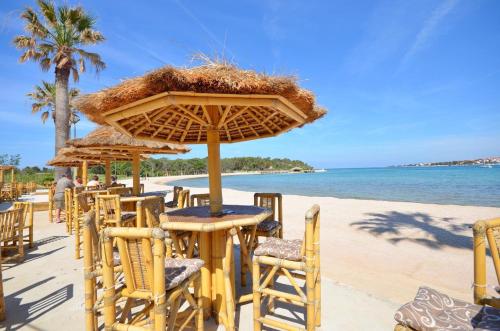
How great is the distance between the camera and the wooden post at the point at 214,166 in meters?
2.83

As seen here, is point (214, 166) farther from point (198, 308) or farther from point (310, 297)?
point (310, 297)

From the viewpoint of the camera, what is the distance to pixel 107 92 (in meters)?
2.19

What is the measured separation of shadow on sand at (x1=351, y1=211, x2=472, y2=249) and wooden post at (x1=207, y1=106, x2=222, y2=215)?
4212 millimetres

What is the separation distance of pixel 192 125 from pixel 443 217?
25.3ft

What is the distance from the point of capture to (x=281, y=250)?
7.25ft

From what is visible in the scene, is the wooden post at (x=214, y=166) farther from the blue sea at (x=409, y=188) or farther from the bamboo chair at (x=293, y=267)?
the blue sea at (x=409, y=188)

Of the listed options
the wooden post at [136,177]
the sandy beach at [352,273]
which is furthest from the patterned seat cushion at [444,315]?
the wooden post at [136,177]

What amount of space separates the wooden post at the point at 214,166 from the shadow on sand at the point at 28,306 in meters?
1.95

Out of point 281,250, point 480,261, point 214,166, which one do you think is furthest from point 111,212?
point 480,261

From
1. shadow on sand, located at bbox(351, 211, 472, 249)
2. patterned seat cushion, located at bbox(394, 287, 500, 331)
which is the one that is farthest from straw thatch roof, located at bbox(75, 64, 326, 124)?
shadow on sand, located at bbox(351, 211, 472, 249)

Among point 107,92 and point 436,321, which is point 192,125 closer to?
point 107,92

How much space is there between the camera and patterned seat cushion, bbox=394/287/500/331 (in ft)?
4.42

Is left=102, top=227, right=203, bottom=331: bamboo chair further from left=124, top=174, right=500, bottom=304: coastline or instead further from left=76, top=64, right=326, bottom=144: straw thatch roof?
left=124, top=174, right=500, bottom=304: coastline

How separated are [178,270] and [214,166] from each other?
1.24 meters
